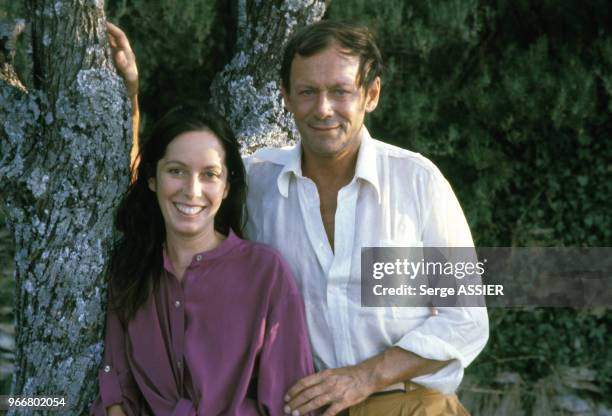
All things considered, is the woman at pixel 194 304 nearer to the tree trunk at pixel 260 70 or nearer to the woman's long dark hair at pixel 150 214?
the woman's long dark hair at pixel 150 214

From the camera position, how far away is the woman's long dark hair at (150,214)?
2812 millimetres

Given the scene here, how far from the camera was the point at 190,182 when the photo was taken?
8.98 ft

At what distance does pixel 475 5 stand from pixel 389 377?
242 centimetres

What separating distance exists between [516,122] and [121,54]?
99.9 inches

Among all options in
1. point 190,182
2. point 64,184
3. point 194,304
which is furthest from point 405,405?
point 64,184

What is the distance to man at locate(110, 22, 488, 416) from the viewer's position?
2.83 m

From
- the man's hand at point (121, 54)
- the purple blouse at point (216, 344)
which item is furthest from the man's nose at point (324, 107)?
the man's hand at point (121, 54)

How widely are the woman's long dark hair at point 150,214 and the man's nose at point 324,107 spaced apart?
321 mm

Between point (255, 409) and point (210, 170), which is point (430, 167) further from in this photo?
point (255, 409)

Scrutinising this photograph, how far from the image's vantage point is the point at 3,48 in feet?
9.32

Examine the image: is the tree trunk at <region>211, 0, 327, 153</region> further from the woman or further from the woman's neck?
the woman's neck

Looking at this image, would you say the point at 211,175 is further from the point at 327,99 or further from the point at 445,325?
the point at 445,325

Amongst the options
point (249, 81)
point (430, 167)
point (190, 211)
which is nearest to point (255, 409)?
point (190, 211)

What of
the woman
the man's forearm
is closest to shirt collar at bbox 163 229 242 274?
the woman
